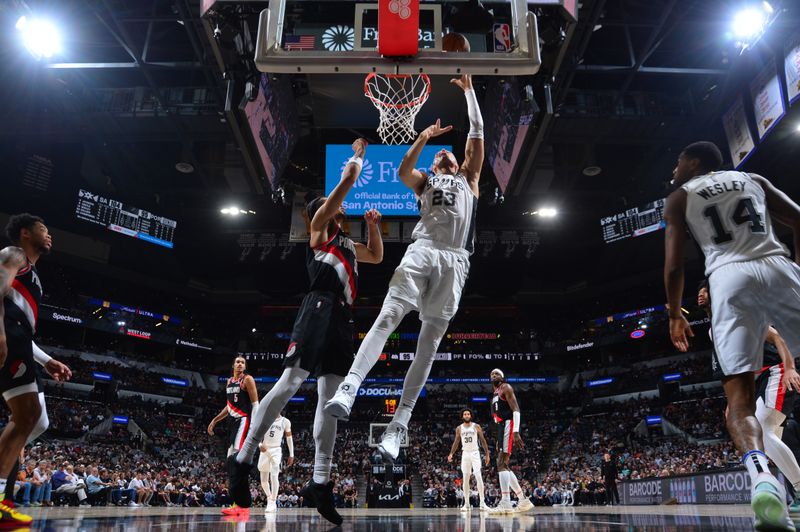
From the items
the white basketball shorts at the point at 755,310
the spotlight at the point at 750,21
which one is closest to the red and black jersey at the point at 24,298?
the white basketball shorts at the point at 755,310

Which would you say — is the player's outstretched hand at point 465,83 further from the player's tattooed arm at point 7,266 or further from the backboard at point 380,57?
the player's tattooed arm at point 7,266

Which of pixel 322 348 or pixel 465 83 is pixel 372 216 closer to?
pixel 322 348

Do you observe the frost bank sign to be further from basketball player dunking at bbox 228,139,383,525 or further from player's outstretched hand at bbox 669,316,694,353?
player's outstretched hand at bbox 669,316,694,353

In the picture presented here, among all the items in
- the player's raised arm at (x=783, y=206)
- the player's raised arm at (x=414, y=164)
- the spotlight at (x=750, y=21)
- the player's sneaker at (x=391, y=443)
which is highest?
the spotlight at (x=750, y=21)

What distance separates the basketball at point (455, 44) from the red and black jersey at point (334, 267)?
3.18 m

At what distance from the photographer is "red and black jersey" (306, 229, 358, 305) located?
14.9 feet

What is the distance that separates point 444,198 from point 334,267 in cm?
110

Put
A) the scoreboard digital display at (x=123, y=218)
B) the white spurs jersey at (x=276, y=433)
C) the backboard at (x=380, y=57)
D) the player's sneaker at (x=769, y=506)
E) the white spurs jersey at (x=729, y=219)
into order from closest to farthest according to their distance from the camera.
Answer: the player's sneaker at (x=769, y=506) → the white spurs jersey at (x=729, y=219) → the backboard at (x=380, y=57) → the white spurs jersey at (x=276, y=433) → the scoreboard digital display at (x=123, y=218)

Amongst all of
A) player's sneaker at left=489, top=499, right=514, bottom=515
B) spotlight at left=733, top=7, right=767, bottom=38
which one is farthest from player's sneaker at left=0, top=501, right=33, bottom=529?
spotlight at left=733, top=7, right=767, bottom=38

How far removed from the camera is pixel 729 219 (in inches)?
127

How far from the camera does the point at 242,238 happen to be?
1009 inches

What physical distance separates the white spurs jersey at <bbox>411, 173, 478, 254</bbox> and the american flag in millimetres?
4353

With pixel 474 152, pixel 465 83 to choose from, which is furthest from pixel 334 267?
pixel 465 83

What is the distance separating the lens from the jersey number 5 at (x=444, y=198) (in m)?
4.47
